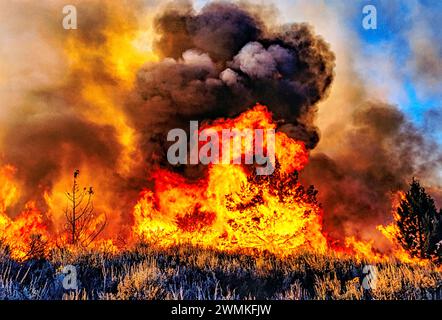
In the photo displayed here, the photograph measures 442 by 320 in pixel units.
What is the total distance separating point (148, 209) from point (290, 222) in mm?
19759

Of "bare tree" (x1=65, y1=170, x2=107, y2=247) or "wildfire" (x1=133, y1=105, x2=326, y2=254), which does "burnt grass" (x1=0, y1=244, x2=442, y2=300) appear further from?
"wildfire" (x1=133, y1=105, x2=326, y2=254)

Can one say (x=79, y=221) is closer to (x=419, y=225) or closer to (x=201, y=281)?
(x=201, y=281)

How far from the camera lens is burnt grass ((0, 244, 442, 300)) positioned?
20.8 ft

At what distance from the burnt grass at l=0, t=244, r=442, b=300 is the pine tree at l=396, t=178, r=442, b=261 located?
18531 mm

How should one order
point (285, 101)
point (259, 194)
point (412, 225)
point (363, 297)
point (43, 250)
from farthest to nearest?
point (285, 101) → point (412, 225) → point (259, 194) → point (43, 250) → point (363, 297)

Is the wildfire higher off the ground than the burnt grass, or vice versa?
the wildfire

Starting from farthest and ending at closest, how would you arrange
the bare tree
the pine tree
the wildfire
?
1. the pine tree
2. the wildfire
3. the bare tree

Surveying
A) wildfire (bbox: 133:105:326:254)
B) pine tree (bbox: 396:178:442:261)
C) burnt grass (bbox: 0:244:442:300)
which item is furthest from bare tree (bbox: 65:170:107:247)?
pine tree (bbox: 396:178:442:261)

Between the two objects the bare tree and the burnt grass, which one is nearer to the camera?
the burnt grass

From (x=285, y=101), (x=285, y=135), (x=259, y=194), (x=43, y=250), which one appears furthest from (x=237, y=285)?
(x=285, y=101)

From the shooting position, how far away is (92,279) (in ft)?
24.8

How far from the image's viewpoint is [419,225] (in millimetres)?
26672
